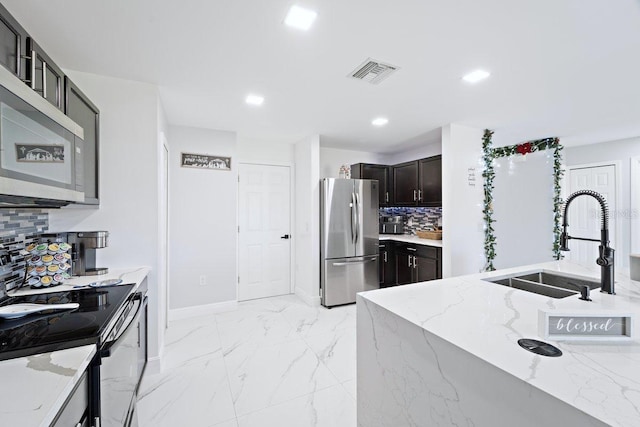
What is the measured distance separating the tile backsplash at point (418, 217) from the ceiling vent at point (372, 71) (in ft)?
9.83

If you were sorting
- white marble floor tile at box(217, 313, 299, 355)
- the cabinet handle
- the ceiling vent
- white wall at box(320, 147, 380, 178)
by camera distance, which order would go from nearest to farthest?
the cabinet handle, the ceiling vent, white marble floor tile at box(217, 313, 299, 355), white wall at box(320, 147, 380, 178)

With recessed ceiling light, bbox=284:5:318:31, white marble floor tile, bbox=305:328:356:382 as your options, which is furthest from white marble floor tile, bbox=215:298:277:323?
recessed ceiling light, bbox=284:5:318:31

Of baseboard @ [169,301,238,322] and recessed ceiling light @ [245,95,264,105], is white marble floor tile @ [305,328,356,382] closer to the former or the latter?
baseboard @ [169,301,238,322]

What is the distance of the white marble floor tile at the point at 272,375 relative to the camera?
6.83ft

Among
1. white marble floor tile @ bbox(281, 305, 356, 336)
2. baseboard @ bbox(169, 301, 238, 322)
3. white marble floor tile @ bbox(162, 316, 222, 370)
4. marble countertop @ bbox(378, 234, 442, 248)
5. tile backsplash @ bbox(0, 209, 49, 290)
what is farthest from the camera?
marble countertop @ bbox(378, 234, 442, 248)

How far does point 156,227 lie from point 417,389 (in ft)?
7.30

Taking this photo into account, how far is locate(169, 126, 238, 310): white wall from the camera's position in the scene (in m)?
3.55

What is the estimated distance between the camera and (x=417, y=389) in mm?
1153

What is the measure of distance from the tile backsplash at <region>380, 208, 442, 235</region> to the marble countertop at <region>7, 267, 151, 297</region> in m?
4.12

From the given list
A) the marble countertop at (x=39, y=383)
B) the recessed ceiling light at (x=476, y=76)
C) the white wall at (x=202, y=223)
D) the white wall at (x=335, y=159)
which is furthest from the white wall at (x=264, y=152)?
the marble countertop at (x=39, y=383)

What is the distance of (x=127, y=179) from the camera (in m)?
2.33

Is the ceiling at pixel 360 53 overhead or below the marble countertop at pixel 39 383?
overhead

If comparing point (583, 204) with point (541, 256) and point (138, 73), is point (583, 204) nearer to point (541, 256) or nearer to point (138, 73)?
point (541, 256)

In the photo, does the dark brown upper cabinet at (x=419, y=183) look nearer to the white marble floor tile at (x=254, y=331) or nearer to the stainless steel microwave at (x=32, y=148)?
the white marble floor tile at (x=254, y=331)
